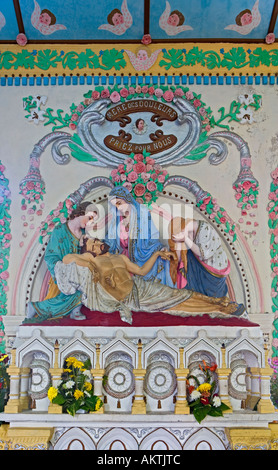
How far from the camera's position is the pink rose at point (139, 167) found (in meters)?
8.51

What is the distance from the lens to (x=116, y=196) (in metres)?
8.34

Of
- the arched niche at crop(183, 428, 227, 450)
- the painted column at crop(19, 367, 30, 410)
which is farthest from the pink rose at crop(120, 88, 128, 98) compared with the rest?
the arched niche at crop(183, 428, 227, 450)

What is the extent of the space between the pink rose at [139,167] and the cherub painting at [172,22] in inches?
84.5

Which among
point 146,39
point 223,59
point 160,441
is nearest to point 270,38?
point 223,59

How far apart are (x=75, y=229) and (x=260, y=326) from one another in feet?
10.1

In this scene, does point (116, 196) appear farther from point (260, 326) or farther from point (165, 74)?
point (260, 326)

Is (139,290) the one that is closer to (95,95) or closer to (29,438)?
(29,438)

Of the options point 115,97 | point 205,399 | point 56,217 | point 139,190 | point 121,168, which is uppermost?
point 115,97

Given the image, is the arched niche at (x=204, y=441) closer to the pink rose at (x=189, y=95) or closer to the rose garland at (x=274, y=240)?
the rose garland at (x=274, y=240)

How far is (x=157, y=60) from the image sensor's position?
28.8 feet

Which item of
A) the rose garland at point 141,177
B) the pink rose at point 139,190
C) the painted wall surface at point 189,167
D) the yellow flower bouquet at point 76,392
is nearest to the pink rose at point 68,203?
the painted wall surface at point 189,167

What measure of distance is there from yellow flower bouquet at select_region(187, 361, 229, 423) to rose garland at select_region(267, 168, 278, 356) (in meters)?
1.26

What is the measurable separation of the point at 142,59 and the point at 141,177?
1.92 m

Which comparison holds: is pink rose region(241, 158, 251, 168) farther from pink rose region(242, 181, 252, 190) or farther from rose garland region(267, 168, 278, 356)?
rose garland region(267, 168, 278, 356)
